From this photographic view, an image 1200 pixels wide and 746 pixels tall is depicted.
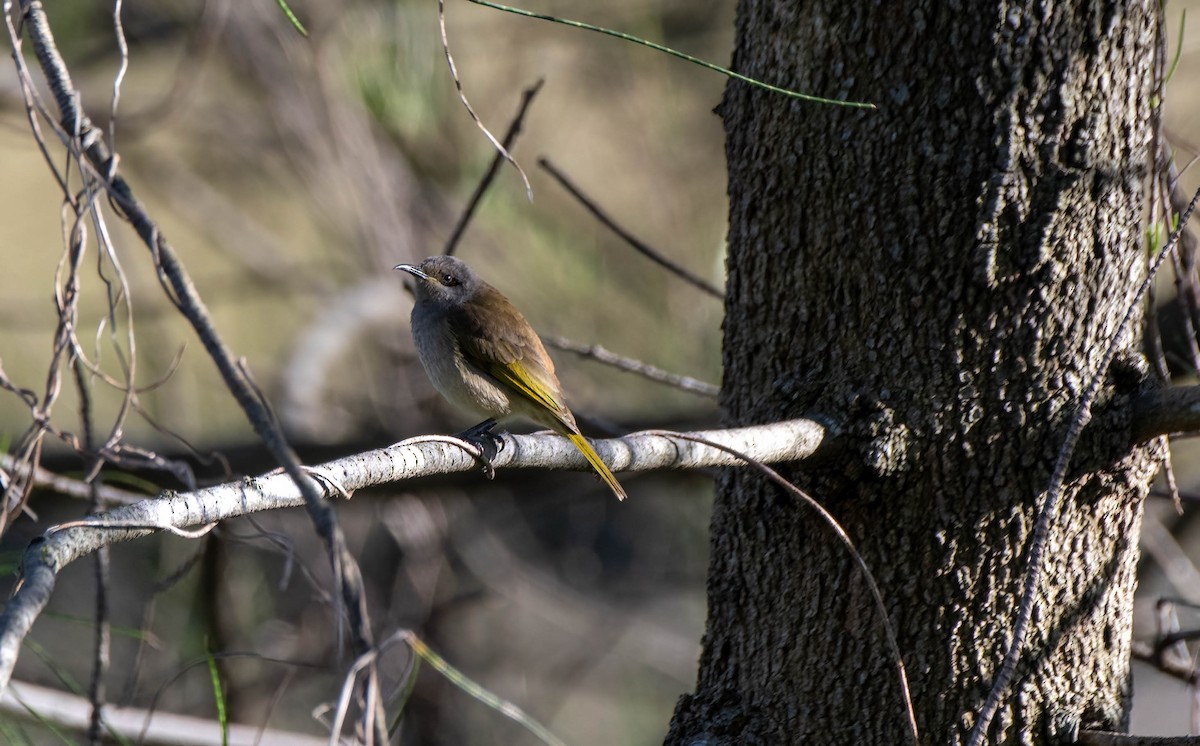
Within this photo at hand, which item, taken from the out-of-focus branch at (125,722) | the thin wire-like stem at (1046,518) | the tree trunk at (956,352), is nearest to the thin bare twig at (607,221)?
the tree trunk at (956,352)

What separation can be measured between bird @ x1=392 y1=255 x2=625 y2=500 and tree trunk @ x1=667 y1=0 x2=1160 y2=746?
1299 mm

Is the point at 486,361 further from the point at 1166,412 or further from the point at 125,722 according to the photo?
the point at 1166,412

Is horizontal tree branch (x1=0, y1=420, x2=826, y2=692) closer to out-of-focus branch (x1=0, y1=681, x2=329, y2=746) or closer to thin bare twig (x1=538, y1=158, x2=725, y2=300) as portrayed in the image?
thin bare twig (x1=538, y1=158, x2=725, y2=300)

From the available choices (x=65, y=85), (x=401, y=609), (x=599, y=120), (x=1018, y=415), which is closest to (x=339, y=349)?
(x=401, y=609)

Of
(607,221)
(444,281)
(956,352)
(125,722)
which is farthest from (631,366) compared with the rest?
(125,722)

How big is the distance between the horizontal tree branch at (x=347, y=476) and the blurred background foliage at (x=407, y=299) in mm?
3020

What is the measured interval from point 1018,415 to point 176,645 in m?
4.92

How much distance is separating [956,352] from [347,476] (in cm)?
115

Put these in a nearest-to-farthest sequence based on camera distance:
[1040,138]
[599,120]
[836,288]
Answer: [1040,138] < [836,288] < [599,120]

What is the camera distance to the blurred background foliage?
583 centimetres

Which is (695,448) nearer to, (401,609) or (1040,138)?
(1040,138)

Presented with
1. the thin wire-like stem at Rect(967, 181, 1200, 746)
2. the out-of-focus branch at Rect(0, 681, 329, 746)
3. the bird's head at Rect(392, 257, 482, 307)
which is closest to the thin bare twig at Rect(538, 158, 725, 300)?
the thin wire-like stem at Rect(967, 181, 1200, 746)

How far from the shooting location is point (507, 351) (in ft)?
11.9

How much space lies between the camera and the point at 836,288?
2.16 meters
